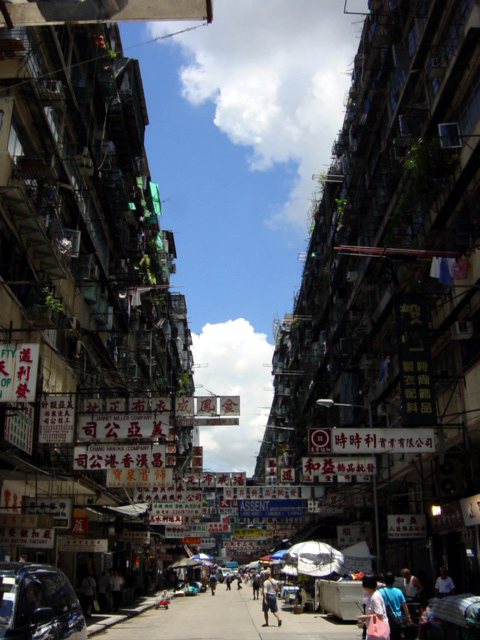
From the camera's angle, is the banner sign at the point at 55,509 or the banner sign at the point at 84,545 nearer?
the banner sign at the point at 55,509

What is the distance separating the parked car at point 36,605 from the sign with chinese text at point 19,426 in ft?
16.6

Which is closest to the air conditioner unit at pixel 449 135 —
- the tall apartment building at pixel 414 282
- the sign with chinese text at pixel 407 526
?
the tall apartment building at pixel 414 282

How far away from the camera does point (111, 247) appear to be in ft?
100

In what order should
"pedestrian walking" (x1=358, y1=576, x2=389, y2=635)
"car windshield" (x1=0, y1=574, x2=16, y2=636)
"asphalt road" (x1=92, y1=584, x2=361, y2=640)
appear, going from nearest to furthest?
"car windshield" (x1=0, y1=574, x2=16, y2=636), "pedestrian walking" (x1=358, y1=576, x2=389, y2=635), "asphalt road" (x1=92, y1=584, x2=361, y2=640)

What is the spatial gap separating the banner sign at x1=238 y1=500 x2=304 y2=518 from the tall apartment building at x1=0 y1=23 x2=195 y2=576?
23.3 ft

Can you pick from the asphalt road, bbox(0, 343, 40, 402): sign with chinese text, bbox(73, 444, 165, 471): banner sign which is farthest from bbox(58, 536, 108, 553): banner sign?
bbox(0, 343, 40, 402): sign with chinese text

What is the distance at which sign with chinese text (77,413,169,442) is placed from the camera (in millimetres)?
16047

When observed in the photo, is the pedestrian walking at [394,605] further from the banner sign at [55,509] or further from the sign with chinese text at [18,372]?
the banner sign at [55,509]

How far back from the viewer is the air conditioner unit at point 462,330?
17188 millimetres

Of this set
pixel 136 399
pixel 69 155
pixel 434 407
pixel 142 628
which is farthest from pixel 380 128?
pixel 142 628

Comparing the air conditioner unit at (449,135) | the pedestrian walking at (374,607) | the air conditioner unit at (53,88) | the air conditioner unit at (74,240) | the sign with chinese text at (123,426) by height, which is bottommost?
the pedestrian walking at (374,607)

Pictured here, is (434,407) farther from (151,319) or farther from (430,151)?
(151,319)

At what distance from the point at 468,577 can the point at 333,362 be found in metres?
17.4

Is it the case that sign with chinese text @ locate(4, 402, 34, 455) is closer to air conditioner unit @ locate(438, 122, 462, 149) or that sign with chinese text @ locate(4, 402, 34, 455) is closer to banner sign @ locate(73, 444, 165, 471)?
banner sign @ locate(73, 444, 165, 471)
